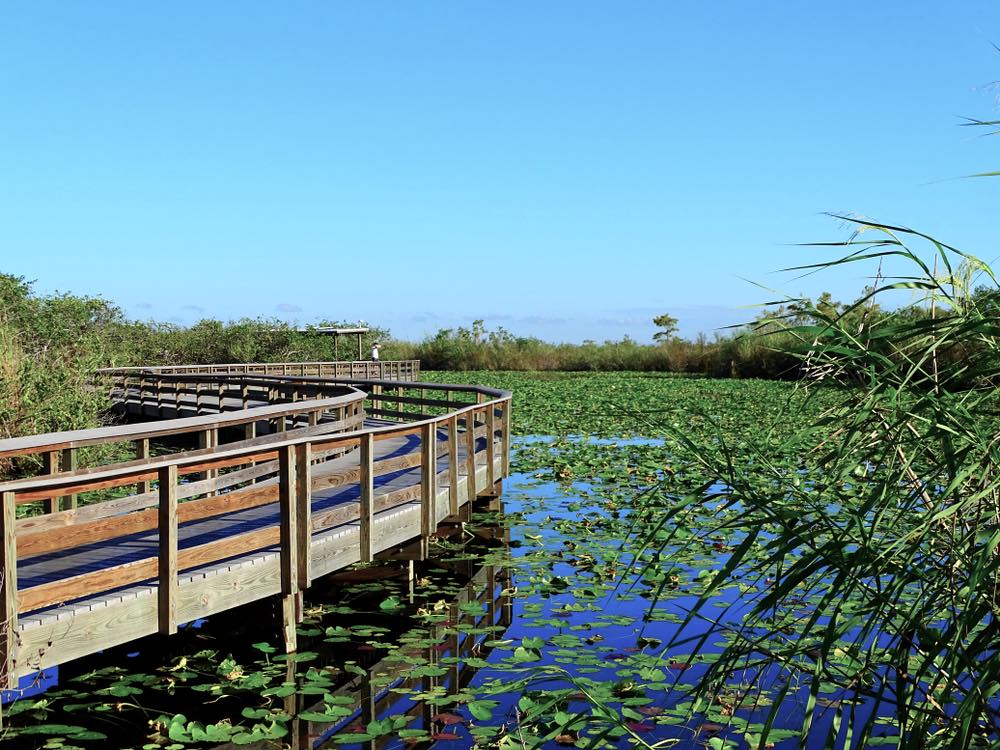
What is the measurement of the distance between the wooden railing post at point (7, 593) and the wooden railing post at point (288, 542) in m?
2.22

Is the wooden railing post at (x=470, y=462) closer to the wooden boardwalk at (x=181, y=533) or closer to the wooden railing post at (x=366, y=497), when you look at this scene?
the wooden boardwalk at (x=181, y=533)

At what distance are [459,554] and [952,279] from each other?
763cm

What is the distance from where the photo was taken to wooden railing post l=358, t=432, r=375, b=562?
26.0ft

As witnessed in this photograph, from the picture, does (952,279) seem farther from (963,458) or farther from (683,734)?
(683,734)

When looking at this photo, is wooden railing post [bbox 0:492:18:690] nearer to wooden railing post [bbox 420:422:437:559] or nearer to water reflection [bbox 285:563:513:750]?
water reflection [bbox 285:563:513:750]

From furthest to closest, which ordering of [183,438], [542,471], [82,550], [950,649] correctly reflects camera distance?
1. [183,438]
2. [542,471]
3. [82,550]
4. [950,649]

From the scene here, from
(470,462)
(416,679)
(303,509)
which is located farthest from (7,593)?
(470,462)

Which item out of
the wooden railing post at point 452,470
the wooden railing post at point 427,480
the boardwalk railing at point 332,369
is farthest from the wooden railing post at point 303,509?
the boardwalk railing at point 332,369

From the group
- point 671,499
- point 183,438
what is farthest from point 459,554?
point 183,438

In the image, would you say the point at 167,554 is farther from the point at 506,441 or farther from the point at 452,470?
the point at 506,441

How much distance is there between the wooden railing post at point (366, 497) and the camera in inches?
313

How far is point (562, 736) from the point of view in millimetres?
5371

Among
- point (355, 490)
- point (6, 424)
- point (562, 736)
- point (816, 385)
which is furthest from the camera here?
point (6, 424)

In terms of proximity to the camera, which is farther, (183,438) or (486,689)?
(183,438)
